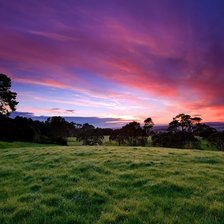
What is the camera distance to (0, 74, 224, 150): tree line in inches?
3231

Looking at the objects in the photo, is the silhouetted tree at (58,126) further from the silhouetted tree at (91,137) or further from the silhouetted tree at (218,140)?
the silhouetted tree at (218,140)

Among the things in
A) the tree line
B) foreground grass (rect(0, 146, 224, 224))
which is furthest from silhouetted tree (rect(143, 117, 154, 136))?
foreground grass (rect(0, 146, 224, 224))

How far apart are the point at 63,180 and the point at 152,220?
6.86 m

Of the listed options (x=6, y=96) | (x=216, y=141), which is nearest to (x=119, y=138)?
(x=216, y=141)

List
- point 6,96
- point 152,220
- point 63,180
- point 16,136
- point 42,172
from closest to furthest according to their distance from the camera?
1. point 152,220
2. point 63,180
3. point 42,172
4. point 6,96
5. point 16,136

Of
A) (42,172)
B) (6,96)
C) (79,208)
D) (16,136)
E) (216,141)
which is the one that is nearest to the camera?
(79,208)

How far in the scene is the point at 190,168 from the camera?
1797cm

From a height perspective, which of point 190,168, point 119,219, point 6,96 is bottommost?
point 119,219

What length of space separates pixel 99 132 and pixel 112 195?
13982 centimetres

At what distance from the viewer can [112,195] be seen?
11578mm

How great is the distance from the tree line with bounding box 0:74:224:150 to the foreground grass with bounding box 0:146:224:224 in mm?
60823

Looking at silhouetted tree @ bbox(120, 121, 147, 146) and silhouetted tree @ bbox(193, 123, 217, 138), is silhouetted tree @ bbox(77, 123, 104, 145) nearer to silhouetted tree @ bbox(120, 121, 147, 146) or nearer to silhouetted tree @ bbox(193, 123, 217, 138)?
silhouetted tree @ bbox(120, 121, 147, 146)

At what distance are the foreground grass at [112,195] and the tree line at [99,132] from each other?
6082 cm

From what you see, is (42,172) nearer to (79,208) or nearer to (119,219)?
(79,208)
